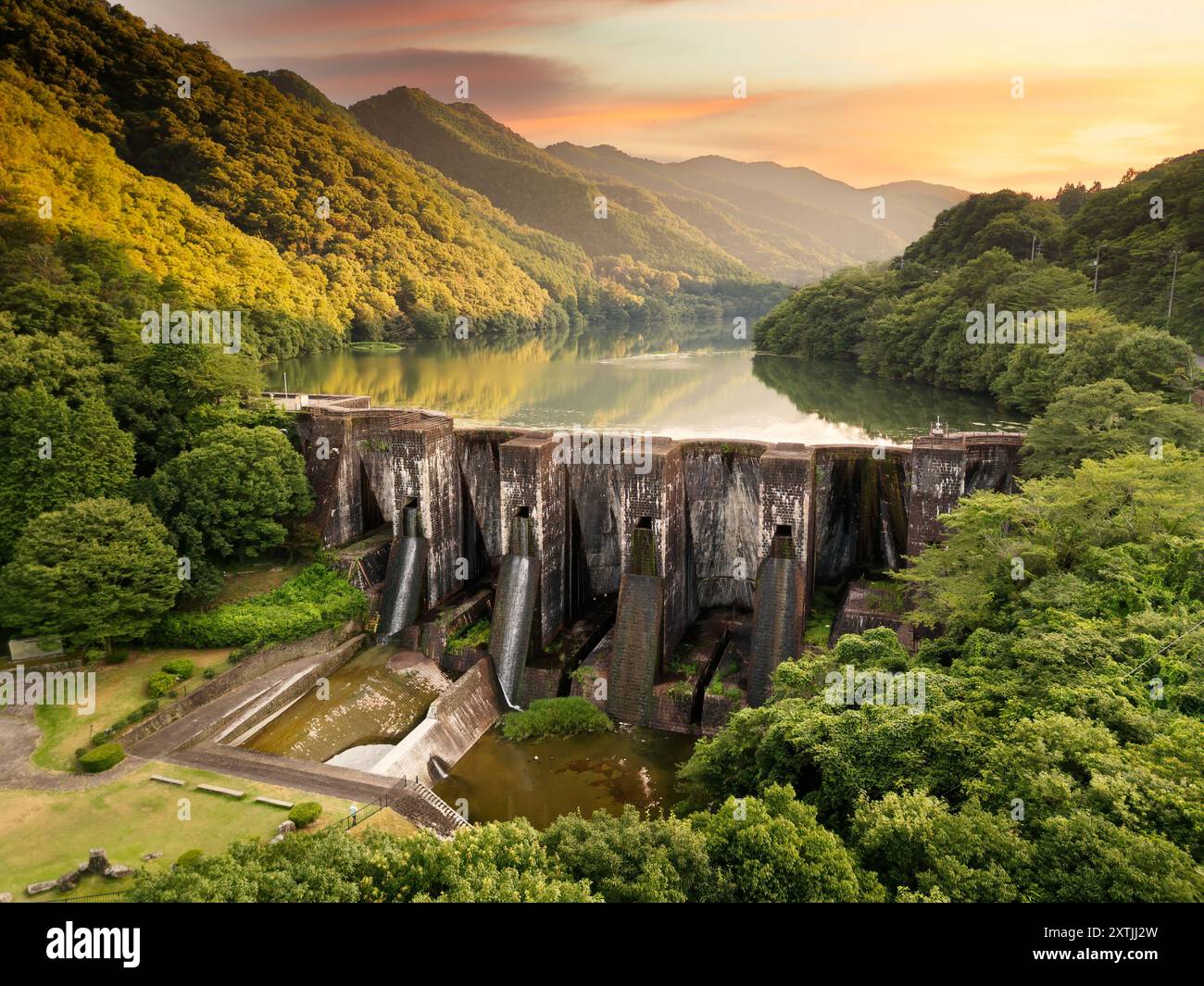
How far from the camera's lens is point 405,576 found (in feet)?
75.3

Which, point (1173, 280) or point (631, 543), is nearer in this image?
point (631, 543)

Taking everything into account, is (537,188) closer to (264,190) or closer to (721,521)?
(264,190)

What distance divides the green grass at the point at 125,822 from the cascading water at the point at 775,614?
8.84 m

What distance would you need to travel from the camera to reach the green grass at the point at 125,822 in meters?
12.7

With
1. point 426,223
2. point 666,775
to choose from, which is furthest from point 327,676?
point 426,223

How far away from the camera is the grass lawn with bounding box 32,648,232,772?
15.8 m

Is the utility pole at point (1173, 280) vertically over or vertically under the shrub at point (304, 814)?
over

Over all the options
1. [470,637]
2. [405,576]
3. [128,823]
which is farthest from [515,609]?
[128,823]

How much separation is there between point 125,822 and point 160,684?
4.47 m

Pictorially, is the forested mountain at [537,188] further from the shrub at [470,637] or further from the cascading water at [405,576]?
the shrub at [470,637]

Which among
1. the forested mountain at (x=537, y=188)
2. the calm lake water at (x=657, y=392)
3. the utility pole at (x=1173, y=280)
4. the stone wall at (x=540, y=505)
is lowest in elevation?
the stone wall at (x=540, y=505)

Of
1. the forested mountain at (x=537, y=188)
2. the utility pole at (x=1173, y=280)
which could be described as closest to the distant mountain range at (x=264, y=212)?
the forested mountain at (x=537, y=188)
